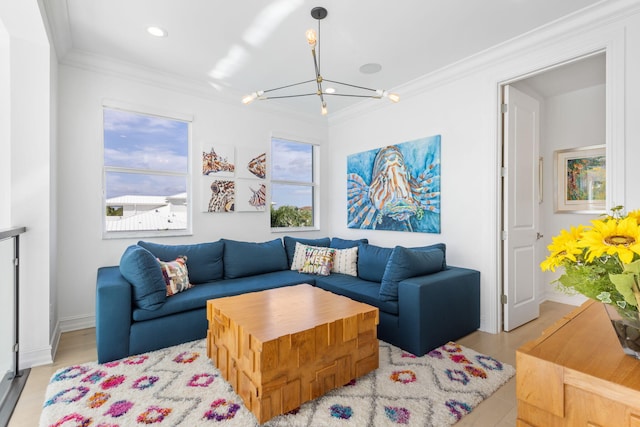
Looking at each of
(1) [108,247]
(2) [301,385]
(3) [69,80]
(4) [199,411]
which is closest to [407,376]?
(2) [301,385]

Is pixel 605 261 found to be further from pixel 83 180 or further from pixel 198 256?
pixel 83 180

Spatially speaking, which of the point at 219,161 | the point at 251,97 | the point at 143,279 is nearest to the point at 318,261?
the point at 219,161

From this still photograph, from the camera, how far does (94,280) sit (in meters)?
3.12

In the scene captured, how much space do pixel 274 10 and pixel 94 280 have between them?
3.02 meters

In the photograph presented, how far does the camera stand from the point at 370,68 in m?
3.24

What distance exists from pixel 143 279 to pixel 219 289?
686 millimetres

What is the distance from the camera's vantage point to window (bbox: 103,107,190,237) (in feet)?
10.7

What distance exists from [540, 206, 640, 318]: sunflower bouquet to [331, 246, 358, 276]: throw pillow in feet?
9.16

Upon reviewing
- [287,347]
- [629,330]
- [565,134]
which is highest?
[565,134]

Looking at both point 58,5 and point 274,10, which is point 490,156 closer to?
point 274,10

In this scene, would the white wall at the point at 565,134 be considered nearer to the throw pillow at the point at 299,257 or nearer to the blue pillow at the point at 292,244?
the blue pillow at the point at 292,244

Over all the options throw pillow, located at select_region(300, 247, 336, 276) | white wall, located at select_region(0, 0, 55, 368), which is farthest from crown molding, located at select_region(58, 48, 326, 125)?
throw pillow, located at select_region(300, 247, 336, 276)

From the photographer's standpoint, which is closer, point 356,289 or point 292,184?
point 356,289

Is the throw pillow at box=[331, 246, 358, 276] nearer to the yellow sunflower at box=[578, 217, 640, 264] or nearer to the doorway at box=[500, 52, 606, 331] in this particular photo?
the doorway at box=[500, 52, 606, 331]
